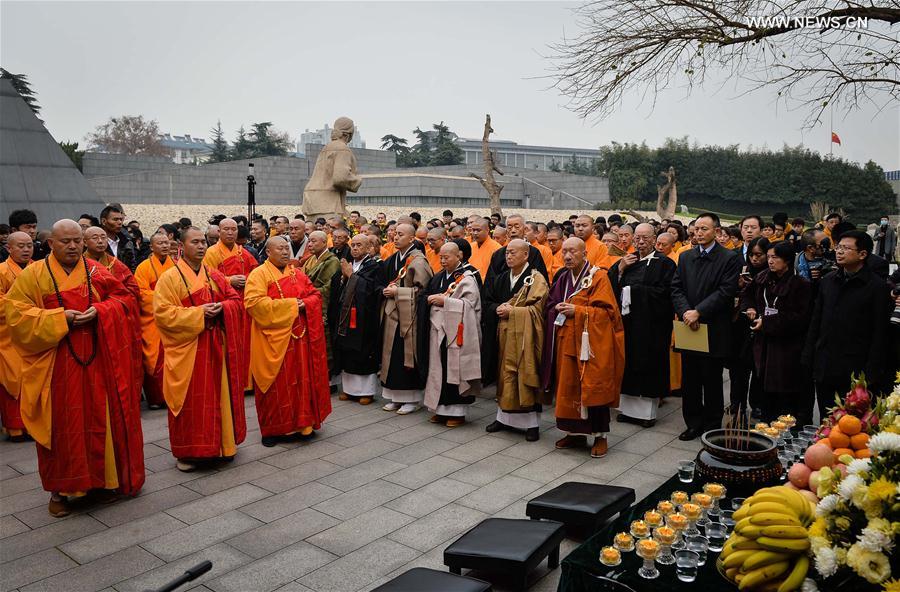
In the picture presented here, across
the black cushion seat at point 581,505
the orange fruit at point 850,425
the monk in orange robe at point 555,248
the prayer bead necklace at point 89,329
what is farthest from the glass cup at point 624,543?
the monk in orange robe at point 555,248

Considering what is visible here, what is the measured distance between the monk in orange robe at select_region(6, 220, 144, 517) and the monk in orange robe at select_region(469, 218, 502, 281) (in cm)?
510

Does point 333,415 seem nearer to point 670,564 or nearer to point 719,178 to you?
point 670,564

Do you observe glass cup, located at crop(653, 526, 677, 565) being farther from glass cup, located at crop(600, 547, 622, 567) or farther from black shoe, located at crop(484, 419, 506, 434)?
black shoe, located at crop(484, 419, 506, 434)

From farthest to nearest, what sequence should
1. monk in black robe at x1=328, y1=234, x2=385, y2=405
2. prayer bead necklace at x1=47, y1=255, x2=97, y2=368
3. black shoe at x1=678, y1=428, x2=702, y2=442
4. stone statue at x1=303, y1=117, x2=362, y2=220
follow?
stone statue at x1=303, y1=117, x2=362, y2=220, monk in black robe at x1=328, y1=234, x2=385, y2=405, black shoe at x1=678, y1=428, x2=702, y2=442, prayer bead necklace at x1=47, y1=255, x2=97, y2=368

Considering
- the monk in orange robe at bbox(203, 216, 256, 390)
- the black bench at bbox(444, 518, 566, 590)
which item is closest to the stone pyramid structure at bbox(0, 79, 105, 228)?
the monk in orange robe at bbox(203, 216, 256, 390)

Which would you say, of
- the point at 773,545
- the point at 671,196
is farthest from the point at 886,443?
the point at 671,196

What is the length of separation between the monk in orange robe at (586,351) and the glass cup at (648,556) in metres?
3.33

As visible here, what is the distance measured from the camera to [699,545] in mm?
2844

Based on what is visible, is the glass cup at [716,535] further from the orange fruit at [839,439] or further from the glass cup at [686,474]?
the orange fruit at [839,439]

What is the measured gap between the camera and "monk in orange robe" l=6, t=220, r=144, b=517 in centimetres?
486

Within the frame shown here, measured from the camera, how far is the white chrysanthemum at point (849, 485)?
7.24 feet

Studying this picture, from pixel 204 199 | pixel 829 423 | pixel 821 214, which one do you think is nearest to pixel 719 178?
pixel 821 214

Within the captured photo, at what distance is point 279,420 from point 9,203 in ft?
30.2

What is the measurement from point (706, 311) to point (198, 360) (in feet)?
15.5
